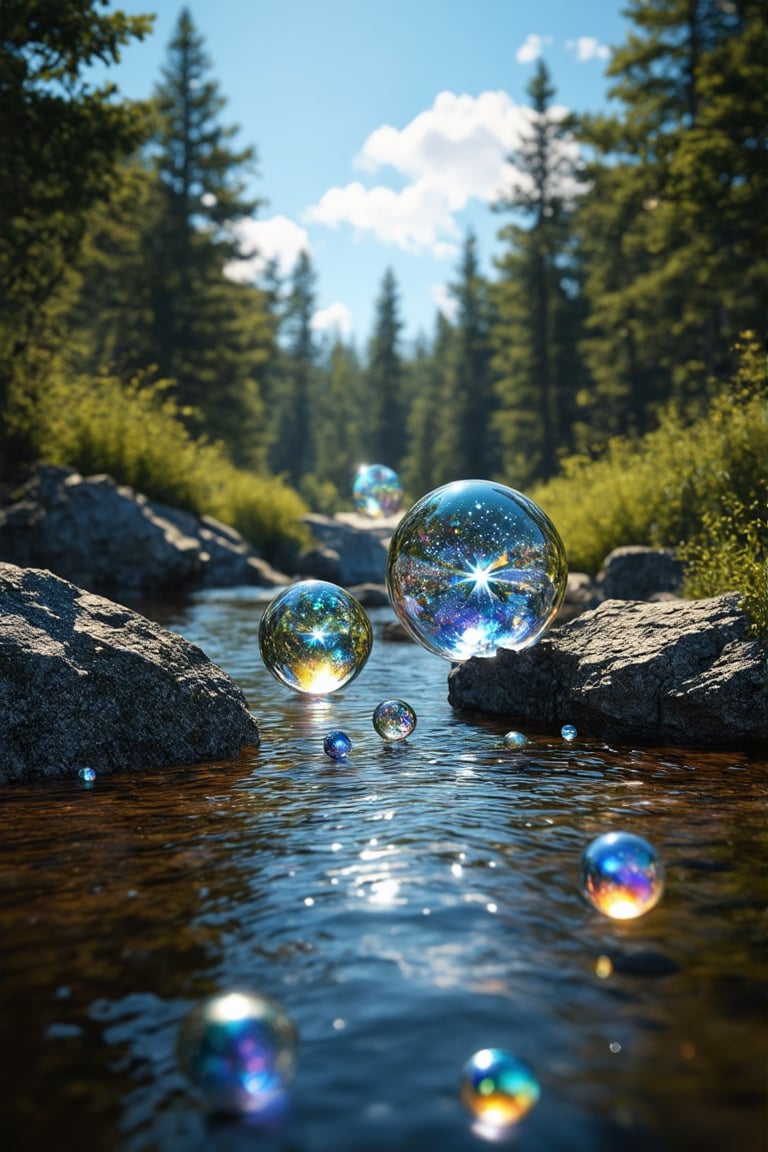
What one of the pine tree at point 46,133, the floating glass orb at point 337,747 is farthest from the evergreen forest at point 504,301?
the floating glass orb at point 337,747

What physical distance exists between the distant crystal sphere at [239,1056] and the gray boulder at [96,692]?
13.0 feet

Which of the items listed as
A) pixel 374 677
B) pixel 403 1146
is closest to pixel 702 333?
pixel 374 677

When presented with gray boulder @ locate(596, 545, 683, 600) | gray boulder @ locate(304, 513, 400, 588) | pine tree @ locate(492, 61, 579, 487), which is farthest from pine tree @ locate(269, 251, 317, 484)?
gray boulder @ locate(596, 545, 683, 600)

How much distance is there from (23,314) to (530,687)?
20.6 m

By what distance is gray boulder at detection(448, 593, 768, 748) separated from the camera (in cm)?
706

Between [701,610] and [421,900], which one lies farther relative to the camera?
[701,610]

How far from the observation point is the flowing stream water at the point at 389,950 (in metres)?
2.70

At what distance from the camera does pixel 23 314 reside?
24.2 meters

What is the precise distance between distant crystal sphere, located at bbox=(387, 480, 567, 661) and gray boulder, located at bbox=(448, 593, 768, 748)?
0.88 metres

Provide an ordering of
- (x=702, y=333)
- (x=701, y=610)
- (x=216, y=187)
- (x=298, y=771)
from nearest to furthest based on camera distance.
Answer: (x=298, y=771), (x=701, y=610), (x=702, y=333), (x=216, y=187)

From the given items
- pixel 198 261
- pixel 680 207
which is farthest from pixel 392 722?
pixel 198 261

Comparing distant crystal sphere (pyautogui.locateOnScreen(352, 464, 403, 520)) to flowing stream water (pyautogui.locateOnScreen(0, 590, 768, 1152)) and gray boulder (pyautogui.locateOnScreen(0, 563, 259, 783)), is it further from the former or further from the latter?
flowing stream water (pyautogui.locateOnScreen(0, 590, 768, 1152))

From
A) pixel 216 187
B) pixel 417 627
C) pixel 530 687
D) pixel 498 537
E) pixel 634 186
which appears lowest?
pixel 530 687

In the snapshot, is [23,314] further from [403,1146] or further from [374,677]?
[403,1146]
